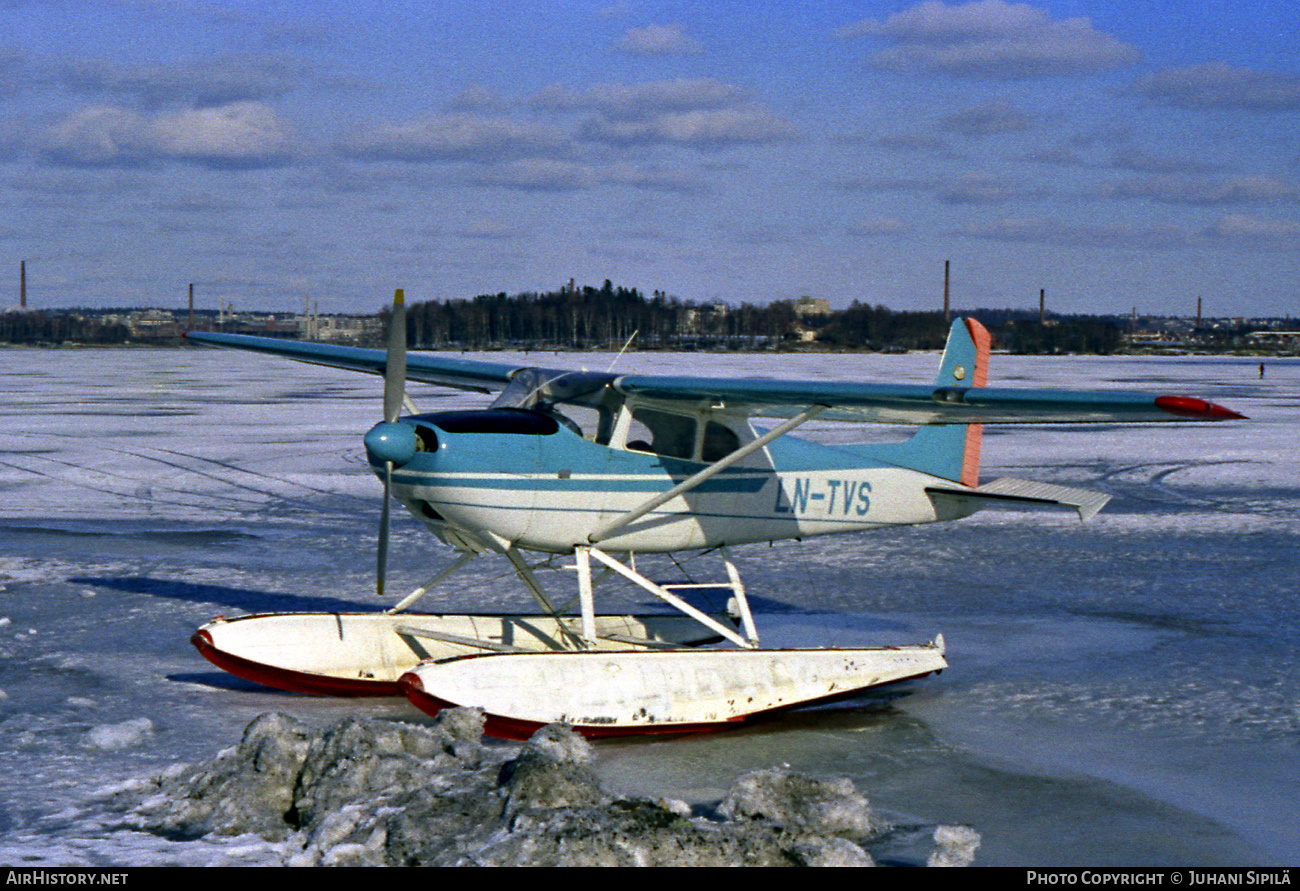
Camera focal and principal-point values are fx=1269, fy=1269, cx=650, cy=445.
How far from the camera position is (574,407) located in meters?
7.37

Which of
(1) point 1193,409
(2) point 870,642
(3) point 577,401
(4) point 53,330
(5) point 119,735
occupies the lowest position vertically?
(5) point 119,735

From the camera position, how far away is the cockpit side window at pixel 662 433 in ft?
24.8

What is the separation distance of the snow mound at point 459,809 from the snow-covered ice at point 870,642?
0.15ft

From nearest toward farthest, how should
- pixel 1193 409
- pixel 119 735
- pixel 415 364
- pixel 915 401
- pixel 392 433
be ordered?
pixel 1193 409
pixel 119 735
pixel 392 433
pixel 915 401
pixel 415 364

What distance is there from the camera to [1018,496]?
8672 mm

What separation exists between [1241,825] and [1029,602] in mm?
4658

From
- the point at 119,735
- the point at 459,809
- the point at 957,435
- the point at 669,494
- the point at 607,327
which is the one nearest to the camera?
the point at 459,809

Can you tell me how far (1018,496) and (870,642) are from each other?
4.66ft

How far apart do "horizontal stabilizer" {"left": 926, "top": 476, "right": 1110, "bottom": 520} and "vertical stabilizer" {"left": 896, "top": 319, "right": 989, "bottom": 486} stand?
19 cm

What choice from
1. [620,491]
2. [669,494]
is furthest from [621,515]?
[669,494]

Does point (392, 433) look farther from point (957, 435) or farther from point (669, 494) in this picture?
point (957, 435)

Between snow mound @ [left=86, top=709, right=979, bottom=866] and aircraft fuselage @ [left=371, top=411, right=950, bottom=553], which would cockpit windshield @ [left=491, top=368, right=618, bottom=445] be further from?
snow mound @ [left=86, top=709, right=979, bottom=866]

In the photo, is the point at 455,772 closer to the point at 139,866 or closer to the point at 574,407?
the point at 139,866

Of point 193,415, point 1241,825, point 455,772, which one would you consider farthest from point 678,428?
point 193,415
